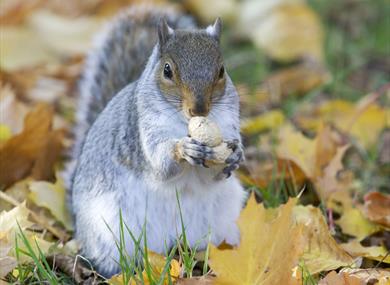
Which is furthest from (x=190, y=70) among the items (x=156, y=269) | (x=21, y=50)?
(x=21, y=50)

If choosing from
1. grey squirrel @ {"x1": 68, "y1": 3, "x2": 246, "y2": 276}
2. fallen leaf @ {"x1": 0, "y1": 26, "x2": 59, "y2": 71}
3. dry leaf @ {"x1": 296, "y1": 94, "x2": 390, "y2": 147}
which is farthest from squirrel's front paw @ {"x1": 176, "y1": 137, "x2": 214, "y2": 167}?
fallen leaf @ {"x1": 0, "y1": 26, "x2": 59, "y2": 71}

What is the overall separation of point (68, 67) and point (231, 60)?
78cm

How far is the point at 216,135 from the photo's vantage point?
2.07 m

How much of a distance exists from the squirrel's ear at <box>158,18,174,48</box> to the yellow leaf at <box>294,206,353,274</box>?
2.02 feet

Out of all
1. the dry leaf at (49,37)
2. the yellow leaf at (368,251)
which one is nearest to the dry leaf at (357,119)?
the yellow leaf at (368,251)

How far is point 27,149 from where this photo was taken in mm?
2678

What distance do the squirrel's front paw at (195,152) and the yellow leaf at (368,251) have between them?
0.48m

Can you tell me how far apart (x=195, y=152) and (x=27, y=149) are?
841 millimetres

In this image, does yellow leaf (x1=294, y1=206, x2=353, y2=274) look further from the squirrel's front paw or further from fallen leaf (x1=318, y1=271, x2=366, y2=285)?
the squirrel's front paw

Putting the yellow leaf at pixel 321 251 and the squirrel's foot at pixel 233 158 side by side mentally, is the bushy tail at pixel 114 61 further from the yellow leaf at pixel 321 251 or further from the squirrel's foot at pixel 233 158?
the yellow leaf at pixel 321 251

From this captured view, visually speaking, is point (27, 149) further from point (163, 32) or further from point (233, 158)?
point (233, 158)

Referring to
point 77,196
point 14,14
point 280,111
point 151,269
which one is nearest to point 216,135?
point 151,269

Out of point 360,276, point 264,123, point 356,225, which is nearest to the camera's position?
point 360,276

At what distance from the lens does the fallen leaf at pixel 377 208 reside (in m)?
2.32
